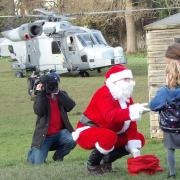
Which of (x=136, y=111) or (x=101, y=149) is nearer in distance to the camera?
(x=136, y=111)

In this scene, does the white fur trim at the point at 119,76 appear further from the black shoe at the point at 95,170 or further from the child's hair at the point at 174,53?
the black shoe at the point at 95,170

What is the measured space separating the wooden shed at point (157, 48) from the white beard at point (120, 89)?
20.8ft

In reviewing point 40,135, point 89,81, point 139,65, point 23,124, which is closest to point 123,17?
point 139,65

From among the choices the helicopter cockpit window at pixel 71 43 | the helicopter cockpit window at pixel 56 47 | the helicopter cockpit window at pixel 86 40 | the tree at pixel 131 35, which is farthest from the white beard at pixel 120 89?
the tree at pixel 131 35

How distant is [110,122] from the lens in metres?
6.73

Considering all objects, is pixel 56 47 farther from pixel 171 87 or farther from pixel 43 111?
pixel 171 87

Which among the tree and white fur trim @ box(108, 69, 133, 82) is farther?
the tree

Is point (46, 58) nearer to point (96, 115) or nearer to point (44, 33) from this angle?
point (44, 33)

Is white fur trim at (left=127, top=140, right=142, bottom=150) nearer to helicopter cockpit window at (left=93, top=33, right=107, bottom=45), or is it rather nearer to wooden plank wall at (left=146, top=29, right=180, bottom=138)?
wooden plank wall at (left=146, top=29, right=180, bottom=138)

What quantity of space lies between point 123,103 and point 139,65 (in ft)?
107

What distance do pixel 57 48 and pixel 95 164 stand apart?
27.8m

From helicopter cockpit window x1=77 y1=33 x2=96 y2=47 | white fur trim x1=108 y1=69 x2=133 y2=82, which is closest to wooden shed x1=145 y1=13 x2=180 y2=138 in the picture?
white fur trim x1=108 y1=69 x2=133 y2=82

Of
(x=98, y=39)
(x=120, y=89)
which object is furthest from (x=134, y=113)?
(x=98, y=39)

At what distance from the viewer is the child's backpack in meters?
6.40
